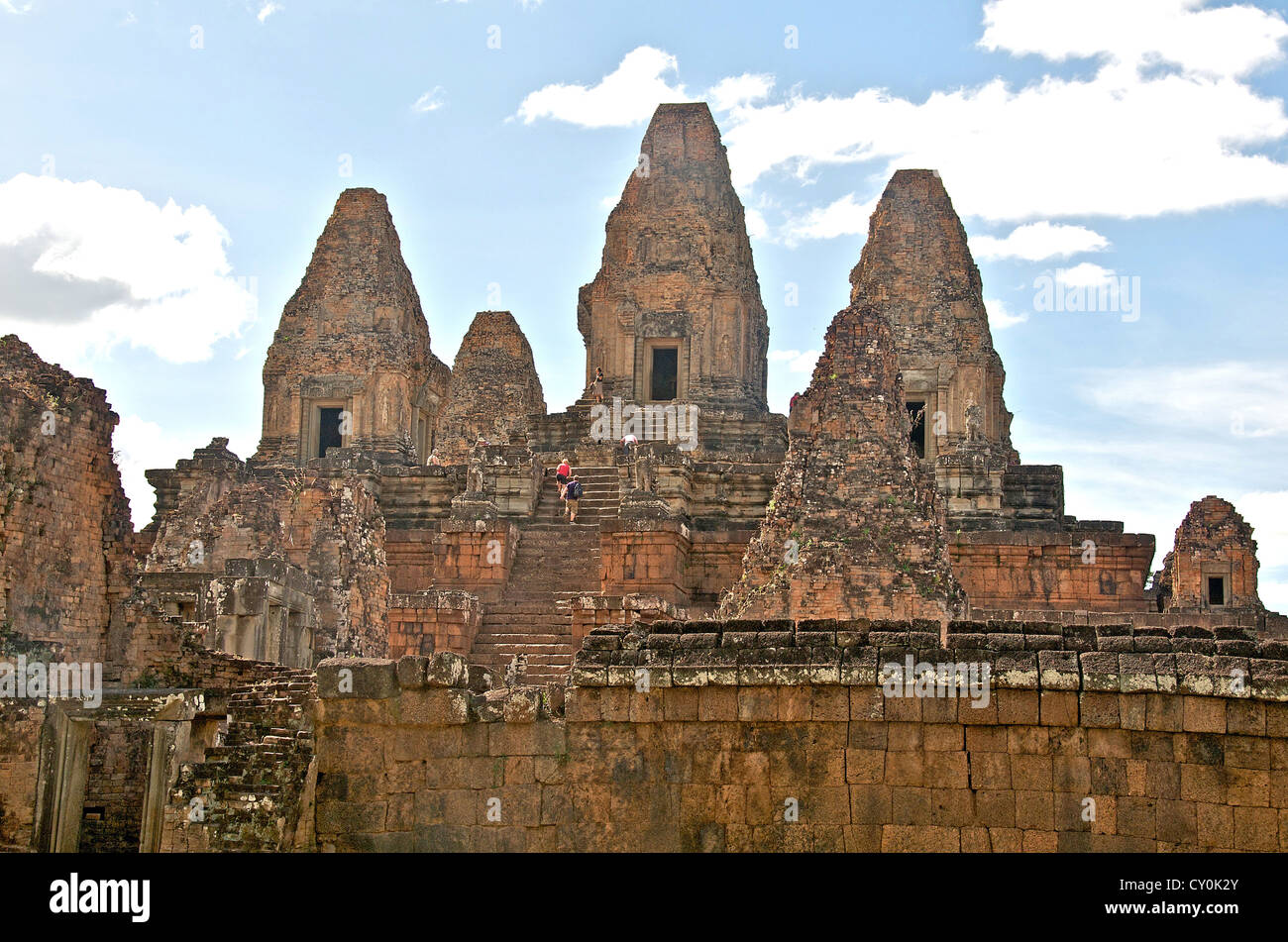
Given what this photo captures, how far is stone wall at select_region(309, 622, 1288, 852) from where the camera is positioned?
954 centimetres

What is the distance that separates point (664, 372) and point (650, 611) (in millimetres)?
14562

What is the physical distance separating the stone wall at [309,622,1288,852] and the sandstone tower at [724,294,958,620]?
666cm

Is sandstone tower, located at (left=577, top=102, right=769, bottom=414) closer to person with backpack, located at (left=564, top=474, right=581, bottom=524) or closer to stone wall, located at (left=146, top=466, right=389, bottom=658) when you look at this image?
person with backpack, located at (left=564, top=474, right=581, bottom=524)

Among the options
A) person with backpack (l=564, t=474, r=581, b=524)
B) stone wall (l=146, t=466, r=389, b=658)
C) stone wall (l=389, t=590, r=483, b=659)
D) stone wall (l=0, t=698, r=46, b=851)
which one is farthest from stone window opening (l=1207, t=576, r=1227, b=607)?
stone wall (l=0, t=698, r=46, b=851)

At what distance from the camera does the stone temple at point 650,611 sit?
988 centimetres

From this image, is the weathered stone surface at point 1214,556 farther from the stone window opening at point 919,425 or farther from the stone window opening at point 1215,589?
the stone window opening at point 919,425

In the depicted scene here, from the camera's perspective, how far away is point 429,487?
1138 inches

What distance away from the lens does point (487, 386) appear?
138ft

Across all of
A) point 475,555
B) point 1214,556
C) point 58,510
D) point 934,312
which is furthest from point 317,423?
point 1214,556
